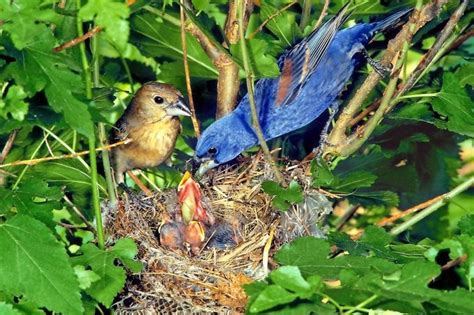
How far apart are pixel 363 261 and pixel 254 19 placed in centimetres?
182

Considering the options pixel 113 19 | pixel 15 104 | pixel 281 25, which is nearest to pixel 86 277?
pixel 15 104

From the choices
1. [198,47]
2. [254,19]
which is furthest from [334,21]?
[198,47]

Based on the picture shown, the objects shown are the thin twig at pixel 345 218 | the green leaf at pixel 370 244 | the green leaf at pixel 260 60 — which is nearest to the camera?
the green leaf at pixel 370 244

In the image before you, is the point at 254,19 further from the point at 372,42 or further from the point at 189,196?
the point at 189,196

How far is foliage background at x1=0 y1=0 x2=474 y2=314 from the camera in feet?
8.55

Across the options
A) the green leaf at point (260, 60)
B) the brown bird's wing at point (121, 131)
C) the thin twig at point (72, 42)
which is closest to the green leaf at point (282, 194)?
the green leaf at point (260, 60)

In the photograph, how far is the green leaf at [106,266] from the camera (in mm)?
3068

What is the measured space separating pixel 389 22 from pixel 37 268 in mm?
2224

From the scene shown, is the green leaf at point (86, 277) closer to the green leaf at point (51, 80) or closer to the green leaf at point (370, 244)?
the green leaf at point (51, 80)

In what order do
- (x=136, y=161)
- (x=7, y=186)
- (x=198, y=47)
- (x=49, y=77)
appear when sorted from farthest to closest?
(x=136, y=161), (x=198, y=47), (x=7, y=186), (x=49, y=77)

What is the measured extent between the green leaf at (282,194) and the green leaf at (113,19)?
1.30 m

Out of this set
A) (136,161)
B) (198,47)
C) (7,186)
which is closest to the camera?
(7,186)

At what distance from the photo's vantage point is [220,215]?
172 inches

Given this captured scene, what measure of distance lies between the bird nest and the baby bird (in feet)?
1.09
